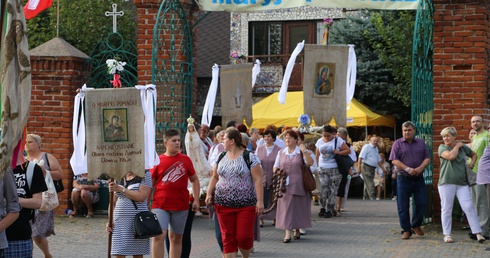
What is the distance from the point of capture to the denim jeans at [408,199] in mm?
14836

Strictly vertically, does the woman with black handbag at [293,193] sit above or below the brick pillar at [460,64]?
below

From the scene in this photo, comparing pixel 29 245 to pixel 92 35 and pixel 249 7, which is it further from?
pixel 92 35

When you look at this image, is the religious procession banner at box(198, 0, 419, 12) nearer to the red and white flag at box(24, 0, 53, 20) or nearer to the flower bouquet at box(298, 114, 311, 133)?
the red and white flag at box(24, 0, 53, 20)

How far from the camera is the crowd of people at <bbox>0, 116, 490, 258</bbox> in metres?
10.2

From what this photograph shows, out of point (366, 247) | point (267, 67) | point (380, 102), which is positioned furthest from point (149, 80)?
point (267, 67)

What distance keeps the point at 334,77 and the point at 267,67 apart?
21986mm

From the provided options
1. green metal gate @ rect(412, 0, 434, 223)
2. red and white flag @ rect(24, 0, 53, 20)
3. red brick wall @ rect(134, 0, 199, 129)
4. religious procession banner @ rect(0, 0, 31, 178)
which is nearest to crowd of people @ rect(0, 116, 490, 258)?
green metal gate @ rect(412, 0, 434, 223)

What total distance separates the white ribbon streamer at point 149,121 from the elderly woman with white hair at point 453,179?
456 centimetres

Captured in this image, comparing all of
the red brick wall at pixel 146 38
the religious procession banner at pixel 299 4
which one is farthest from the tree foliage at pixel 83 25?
the religious procession banner at pixel 299 4

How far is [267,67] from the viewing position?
38719 millimetres

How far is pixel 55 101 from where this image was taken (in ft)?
58.1

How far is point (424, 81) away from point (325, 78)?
5.55ft

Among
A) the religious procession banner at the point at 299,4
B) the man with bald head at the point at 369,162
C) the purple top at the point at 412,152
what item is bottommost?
the man with bald head at the point at 369,162

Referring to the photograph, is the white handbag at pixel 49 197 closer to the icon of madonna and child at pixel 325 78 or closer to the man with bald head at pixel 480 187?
the man with bald head at pixel 480 187
